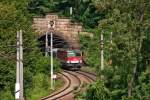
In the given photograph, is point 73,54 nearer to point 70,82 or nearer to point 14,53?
point 70,82

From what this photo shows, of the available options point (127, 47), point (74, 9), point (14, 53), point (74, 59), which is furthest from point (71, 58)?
point (127, 47)

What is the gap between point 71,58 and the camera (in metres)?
63.1

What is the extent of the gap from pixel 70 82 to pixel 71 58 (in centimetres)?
902

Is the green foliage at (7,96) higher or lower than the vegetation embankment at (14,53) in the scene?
lower

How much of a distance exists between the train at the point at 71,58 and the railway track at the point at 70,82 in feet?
3.39

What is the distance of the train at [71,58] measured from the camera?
63.2 m

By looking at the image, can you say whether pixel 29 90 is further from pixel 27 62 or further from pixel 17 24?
pixel 17 24

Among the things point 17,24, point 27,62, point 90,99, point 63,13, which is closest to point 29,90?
point 27,62

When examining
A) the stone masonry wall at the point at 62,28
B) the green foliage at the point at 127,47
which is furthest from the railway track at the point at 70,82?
the green foliage at the point at 127,47

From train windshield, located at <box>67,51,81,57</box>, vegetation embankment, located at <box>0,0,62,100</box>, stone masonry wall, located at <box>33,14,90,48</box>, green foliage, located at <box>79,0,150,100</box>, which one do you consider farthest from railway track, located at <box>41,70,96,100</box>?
green foliage, located at <box>79,0,150,100</box>

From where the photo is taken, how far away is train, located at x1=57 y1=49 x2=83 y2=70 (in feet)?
207

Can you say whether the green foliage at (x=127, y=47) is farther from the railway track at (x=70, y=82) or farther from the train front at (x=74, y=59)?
the train front at (x=74, y=59)

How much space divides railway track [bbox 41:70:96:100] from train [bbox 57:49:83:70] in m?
1.03

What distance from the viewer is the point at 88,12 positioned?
244 feet
